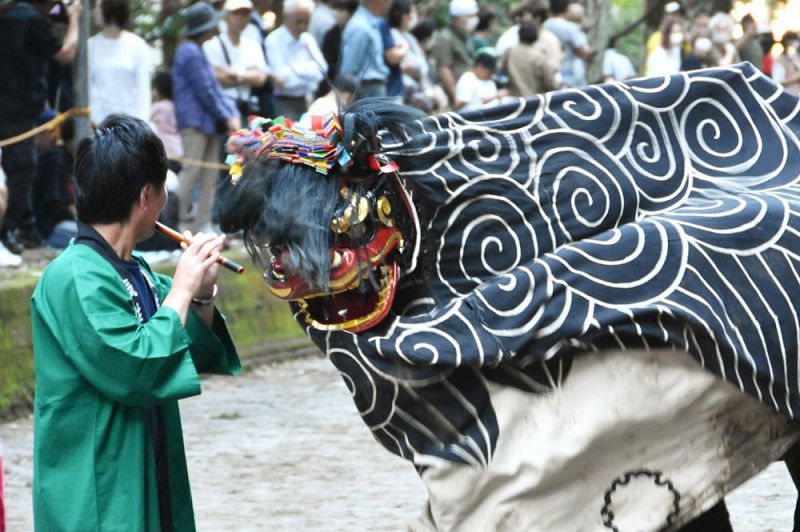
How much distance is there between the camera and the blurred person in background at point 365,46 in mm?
10625

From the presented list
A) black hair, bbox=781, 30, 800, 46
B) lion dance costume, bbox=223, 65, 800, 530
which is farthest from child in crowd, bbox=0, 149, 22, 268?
black hair, bbox=781, 30, 800, 46

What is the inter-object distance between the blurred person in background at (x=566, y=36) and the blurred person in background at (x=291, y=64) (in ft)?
16.6

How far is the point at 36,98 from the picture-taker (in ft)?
29.7

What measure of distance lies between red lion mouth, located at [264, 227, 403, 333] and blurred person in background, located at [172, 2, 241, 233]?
20.7ft

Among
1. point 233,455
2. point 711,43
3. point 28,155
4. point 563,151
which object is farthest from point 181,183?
point 711,43

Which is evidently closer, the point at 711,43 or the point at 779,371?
the point at 779,371

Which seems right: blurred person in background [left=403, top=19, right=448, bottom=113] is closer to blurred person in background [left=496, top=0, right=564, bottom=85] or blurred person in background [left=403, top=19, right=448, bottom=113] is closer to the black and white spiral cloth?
blurred person in background [left=496, top=0, right=564, bottom=85]

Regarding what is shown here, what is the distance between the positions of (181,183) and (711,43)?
9319 millimetres

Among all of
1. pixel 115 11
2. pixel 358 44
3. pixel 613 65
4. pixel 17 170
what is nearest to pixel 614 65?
pixel 613 65

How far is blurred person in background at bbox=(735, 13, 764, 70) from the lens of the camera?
57.6ft

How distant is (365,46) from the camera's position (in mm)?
10695

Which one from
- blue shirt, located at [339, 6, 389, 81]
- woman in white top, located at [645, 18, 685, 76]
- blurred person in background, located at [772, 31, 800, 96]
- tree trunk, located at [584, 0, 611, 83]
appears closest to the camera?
blue shirt, located at [339, 6, 389, 81]

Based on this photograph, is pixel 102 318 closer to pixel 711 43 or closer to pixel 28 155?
pixel 28 155

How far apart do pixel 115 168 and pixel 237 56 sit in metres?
6.95
